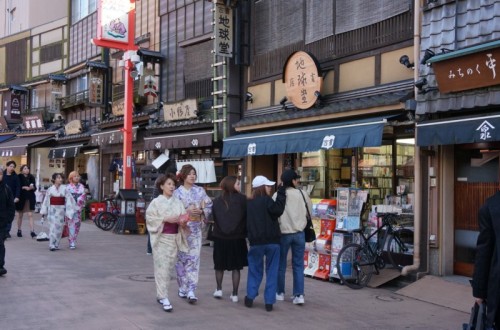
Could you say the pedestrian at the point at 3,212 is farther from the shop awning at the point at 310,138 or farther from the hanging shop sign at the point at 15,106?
the hanging shop sign at the point at 15,106

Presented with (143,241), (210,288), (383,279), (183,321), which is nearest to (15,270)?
(210,288)

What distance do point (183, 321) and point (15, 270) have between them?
176 inches

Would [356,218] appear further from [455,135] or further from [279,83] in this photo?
[279,83]

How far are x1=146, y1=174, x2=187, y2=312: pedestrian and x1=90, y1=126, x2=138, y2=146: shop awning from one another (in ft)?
43.3

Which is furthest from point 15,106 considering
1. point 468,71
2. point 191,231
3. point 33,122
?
point 468,71

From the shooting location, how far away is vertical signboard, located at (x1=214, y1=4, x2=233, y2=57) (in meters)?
14.7

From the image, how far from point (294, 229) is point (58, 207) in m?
7.07

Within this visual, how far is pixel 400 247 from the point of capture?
10.3 metres

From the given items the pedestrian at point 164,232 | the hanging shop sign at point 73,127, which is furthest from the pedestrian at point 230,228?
the hanging shop sign at point 73,127

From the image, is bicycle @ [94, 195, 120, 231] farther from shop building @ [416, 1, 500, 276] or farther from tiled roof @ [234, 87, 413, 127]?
shop building @ [416, 1, 500, 276]

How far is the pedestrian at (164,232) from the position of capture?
7.33m

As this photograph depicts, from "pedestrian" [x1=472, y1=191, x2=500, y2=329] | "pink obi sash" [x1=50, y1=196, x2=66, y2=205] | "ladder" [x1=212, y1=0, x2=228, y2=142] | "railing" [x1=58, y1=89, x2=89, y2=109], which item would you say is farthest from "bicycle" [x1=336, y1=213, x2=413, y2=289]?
"railing" [x1=58, y1=89, x2=89, y2=109]

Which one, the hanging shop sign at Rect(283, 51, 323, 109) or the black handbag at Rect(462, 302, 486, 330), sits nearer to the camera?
the black handbag at Rect(462, 302, 486, 330)

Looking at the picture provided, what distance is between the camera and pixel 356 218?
10016 mm
